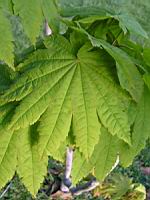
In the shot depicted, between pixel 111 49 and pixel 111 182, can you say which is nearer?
pixel 111 49

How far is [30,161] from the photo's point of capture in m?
1.35

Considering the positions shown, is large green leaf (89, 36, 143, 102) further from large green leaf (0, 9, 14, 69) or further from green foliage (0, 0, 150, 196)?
large green leaf (0, 9, 14, 69)

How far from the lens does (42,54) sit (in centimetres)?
135

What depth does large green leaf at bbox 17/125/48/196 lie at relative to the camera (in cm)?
132

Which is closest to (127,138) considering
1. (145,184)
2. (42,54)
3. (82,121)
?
(82,121)

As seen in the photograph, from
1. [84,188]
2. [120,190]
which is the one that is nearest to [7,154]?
[84,188]

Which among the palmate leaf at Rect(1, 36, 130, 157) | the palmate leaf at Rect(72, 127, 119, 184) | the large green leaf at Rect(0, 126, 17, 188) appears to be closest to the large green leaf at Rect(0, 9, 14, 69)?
the palmate leaf at Rect(1, 36, 130, 157)

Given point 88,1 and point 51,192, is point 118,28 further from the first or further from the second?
point 88,1

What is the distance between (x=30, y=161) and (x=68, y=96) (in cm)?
21

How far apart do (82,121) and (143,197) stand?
3.01 metres

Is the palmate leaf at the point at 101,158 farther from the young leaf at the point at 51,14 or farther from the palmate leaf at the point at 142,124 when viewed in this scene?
the young leaf at the point at 51,14

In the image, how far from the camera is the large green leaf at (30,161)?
1.32 m

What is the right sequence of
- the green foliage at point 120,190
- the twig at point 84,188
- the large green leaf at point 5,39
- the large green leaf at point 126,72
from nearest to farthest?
the large green leaf at point 5,39 < the large green leaf at point 126,72 < the twig at point 84,188 < the green foliage at point 120,190

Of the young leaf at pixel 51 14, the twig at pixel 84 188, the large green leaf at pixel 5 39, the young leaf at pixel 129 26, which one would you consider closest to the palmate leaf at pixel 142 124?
the young leaf at pixel 129 26
